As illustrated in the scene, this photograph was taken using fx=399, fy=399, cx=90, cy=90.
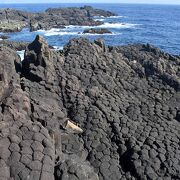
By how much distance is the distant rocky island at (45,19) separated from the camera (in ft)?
307

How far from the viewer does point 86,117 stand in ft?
67.8

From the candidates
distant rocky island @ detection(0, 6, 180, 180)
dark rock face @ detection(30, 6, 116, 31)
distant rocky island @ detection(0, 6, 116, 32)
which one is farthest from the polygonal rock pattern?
dark rock face @ detection(30, 6, 116, 31)

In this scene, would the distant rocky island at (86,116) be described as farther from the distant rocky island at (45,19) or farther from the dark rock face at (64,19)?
the dark rock face at (64,19)

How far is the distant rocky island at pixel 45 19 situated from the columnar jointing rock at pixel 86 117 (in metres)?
63.6

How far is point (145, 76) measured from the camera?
2808 centimetres

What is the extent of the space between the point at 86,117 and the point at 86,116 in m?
0.08

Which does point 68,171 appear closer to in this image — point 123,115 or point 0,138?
point 0,138

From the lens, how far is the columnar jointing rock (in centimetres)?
1502

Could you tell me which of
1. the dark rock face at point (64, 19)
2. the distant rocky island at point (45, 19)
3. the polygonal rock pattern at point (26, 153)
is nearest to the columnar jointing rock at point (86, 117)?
the polygonal rock pattern at point (26, 153)

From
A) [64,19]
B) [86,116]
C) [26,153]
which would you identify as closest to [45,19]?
[64,19]

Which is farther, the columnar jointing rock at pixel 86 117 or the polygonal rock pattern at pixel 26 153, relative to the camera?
the columnar jointing rock at pixel 86 117

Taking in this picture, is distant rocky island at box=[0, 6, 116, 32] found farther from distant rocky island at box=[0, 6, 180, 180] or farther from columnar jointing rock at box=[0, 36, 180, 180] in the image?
columnar jointing rock at box=[0, 36, 180, 180]

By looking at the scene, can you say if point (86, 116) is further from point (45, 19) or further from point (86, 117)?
point (45, 19)

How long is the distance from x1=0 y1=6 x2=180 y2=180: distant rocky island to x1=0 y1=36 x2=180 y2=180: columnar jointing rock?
36 millimetres
